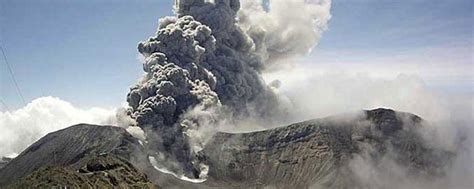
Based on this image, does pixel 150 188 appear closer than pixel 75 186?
No

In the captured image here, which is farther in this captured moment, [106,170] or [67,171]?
[106,170]

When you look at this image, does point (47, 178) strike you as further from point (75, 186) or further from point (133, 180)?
point (133, 180)

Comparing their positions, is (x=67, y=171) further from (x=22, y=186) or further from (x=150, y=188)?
(x=150, y=188)

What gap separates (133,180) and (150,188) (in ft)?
30.4

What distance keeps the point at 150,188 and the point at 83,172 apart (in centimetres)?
2575

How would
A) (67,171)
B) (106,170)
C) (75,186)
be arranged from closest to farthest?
(75,186), (67,171), (106,170)

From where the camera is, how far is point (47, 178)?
179m

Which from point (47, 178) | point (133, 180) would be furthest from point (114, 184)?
point (47, 178)

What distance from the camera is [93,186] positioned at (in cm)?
17800

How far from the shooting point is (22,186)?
582 feet

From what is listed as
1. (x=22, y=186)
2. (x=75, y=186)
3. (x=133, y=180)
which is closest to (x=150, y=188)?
(x=133, y=180)

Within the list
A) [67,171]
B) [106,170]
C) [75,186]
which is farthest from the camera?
[106,170]

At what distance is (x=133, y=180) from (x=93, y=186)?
63.7 feet

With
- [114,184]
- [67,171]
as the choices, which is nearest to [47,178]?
[67,171]
